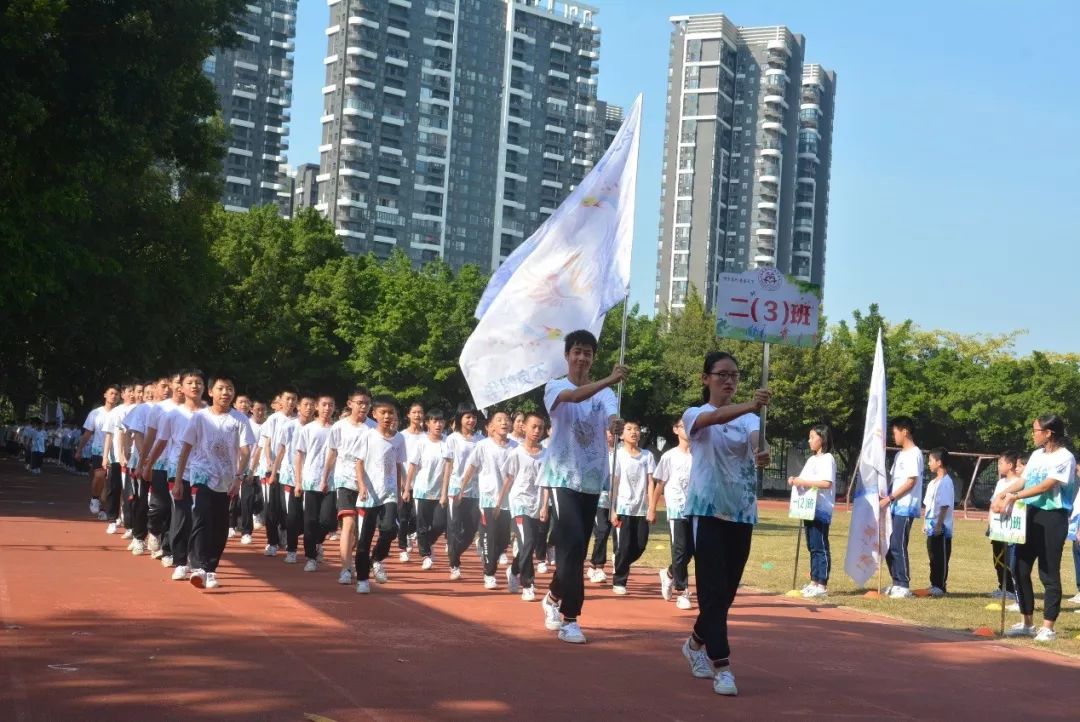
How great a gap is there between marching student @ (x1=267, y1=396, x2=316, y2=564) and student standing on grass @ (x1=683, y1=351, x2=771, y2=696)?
7.42 m

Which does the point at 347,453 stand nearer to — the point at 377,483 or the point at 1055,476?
the point at 377,483

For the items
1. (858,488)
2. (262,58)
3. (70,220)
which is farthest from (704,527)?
(262,58)

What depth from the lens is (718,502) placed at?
8.00 m

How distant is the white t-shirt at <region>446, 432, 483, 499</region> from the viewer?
1512 centimetres

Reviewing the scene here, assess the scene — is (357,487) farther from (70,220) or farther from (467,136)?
(467,136)

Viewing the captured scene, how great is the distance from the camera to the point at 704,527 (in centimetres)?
807

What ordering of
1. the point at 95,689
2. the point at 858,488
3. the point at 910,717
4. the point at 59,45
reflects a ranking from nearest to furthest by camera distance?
1. the point at 95,689
2. the point at 910,717
3. the point at 858,488
4. the point at 59,45

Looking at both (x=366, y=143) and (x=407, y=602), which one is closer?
(x=407, y=602)

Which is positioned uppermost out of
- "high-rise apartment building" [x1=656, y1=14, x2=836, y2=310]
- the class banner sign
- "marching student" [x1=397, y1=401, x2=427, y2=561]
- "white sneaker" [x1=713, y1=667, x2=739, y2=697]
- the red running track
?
"high-rise apartment building" [x1=656, y1=14, x2=836, y2=310]

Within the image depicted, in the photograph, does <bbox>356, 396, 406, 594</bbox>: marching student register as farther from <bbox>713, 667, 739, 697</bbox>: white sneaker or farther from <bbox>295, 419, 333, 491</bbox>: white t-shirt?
<bbox>713, 667, 739, 697</bbox>: white sneaker

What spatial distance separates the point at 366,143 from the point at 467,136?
36.9 feet

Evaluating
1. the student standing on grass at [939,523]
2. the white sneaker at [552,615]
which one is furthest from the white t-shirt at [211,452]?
the student standing on grass at [939,523]

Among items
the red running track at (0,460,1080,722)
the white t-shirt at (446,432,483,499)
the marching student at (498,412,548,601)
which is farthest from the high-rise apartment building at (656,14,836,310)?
the red running track at (0,460,1080,722)

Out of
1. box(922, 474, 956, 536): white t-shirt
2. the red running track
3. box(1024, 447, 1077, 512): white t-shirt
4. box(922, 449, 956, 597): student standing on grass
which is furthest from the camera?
box(922, 474, 956, 536): white t-shirt
